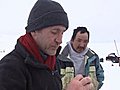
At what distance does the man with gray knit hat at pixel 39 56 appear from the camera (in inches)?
58.5

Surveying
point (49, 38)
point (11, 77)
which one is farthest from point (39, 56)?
point (11, 77)

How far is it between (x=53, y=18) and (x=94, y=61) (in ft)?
6.31

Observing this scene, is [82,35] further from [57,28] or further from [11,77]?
[11,77]

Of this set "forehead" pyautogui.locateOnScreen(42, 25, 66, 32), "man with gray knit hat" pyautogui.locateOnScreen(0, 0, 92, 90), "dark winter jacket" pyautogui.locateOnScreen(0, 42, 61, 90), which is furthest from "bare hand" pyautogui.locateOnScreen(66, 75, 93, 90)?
Result: "forehead" pyautogui.locateOnScreen(42, 25, 66, 32)

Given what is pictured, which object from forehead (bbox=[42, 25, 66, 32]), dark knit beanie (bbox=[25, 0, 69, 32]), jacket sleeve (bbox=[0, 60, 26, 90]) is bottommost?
jacket sleeve (bbox=[0, 60, 26, 90])

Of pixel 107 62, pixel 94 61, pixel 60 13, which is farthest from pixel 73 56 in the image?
pixel 107 62

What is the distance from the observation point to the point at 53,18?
1633mm

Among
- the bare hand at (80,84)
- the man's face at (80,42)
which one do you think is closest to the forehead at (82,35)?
the man's face at (80,42)

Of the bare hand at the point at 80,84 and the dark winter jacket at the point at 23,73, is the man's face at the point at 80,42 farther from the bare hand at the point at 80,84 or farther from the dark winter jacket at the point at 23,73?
the bare hand at the point at 80,84

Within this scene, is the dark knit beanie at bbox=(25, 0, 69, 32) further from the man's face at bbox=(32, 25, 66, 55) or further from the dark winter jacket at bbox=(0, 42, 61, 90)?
the dark winter jacket at bbox=(0, 42, 61, 90)

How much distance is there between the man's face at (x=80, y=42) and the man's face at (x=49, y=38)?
180 cm

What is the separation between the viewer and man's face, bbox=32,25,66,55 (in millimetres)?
1590

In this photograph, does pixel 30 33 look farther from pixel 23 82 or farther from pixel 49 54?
pixel 23 82

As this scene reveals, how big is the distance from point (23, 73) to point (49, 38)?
21cm
